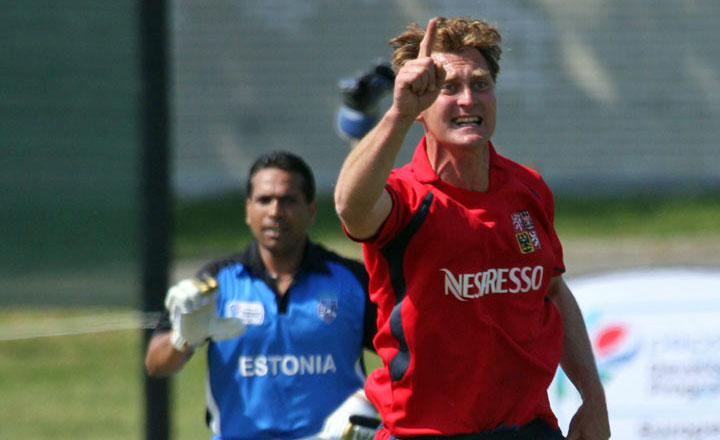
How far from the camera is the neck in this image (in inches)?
124

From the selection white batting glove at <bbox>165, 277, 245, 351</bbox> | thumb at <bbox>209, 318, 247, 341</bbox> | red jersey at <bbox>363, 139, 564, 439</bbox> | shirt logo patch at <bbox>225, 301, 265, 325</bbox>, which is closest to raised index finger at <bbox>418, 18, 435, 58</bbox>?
red jersey at <bbox>363, 139, 564, 439</bbox>

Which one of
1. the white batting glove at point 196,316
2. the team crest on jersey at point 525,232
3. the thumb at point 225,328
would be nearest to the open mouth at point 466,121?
the team crest on jersey at point 525,232

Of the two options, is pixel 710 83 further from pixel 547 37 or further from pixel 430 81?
pixel 430 81

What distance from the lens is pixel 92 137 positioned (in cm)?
522

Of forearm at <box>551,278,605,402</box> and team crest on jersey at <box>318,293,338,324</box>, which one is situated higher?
forearm at <box>551,278,605,402</box>

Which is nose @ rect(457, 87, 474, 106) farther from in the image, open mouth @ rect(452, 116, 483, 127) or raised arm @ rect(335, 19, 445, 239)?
raised arm @ rect(335, 19, 445, 239)

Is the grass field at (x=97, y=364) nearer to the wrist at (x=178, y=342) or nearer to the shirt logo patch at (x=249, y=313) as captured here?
the shirt logo patch at (x=249, y=313)

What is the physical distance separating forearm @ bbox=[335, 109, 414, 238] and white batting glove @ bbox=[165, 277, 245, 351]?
3.91 feet

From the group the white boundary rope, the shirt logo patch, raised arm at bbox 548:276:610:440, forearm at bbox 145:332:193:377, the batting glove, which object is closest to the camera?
raised arm at bbox 548:276:610:440

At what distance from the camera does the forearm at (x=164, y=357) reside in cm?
423

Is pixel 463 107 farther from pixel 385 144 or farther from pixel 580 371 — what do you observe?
pixel 580 371

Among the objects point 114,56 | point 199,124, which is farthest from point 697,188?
point 114,56

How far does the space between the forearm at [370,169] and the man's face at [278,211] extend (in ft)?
5.97

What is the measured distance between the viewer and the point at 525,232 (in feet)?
10.4
